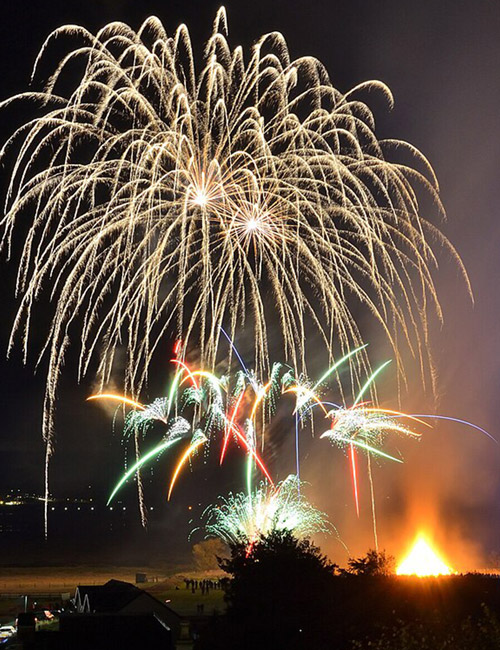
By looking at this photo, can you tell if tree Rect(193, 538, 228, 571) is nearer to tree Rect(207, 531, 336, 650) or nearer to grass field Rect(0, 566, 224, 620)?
grass field Rect(0, 566, 224, 620)

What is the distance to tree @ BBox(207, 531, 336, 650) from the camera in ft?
65.4

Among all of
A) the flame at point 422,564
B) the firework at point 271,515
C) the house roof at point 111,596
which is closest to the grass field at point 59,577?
the firework at point 271,515

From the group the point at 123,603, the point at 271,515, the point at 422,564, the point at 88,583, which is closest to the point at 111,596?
the point at 123,603

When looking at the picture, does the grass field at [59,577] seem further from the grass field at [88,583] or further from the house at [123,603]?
the house at [123,603]

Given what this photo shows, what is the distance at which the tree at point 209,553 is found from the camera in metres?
61.5

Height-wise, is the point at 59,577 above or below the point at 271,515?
below

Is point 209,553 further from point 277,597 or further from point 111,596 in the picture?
point 277,597

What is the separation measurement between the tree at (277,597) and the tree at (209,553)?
38309 millimetres

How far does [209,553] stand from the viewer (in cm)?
6228

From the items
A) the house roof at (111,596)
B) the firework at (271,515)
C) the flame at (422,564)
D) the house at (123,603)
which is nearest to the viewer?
the house at (123,603)

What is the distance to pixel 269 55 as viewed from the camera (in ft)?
78.6

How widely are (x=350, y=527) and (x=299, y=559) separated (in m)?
42.0

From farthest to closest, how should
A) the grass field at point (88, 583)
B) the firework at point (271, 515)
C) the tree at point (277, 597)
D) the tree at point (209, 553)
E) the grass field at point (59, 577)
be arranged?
the tree at point (209, 553)
the grass field at point (59, 577)
the firework at point (271, 515)
the grass field at point (88, 583)
the tree at point (277, 597)

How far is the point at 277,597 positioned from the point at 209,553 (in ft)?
139
